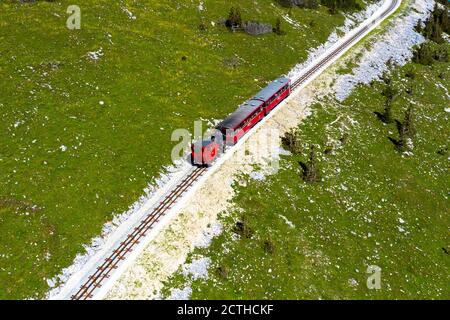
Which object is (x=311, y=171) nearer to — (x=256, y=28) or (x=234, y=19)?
(x=256, y=28)

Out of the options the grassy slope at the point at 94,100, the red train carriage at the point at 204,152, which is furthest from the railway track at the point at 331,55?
the red train carriage at the point at 204,152

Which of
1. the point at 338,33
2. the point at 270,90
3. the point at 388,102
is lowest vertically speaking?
the point at 388,102

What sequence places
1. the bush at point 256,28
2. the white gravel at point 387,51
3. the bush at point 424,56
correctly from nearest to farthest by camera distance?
the white gravel at point 387,51 < the bush at point 256,28 < the bush at point 424,56

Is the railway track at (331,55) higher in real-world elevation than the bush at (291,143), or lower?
higher

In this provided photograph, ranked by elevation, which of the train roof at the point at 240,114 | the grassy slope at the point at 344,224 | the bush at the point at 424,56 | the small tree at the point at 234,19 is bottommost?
the grassy slope at the point at 344,224

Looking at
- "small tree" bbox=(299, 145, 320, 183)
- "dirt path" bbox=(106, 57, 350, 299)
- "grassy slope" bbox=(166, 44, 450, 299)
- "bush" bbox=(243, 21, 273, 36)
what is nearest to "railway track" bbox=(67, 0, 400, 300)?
"dirt path" bbox=(106, 57, 350, 299)

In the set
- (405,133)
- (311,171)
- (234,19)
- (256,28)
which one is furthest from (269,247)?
(256,28)

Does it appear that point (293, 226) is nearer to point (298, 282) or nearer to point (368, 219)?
point (298, 282)
